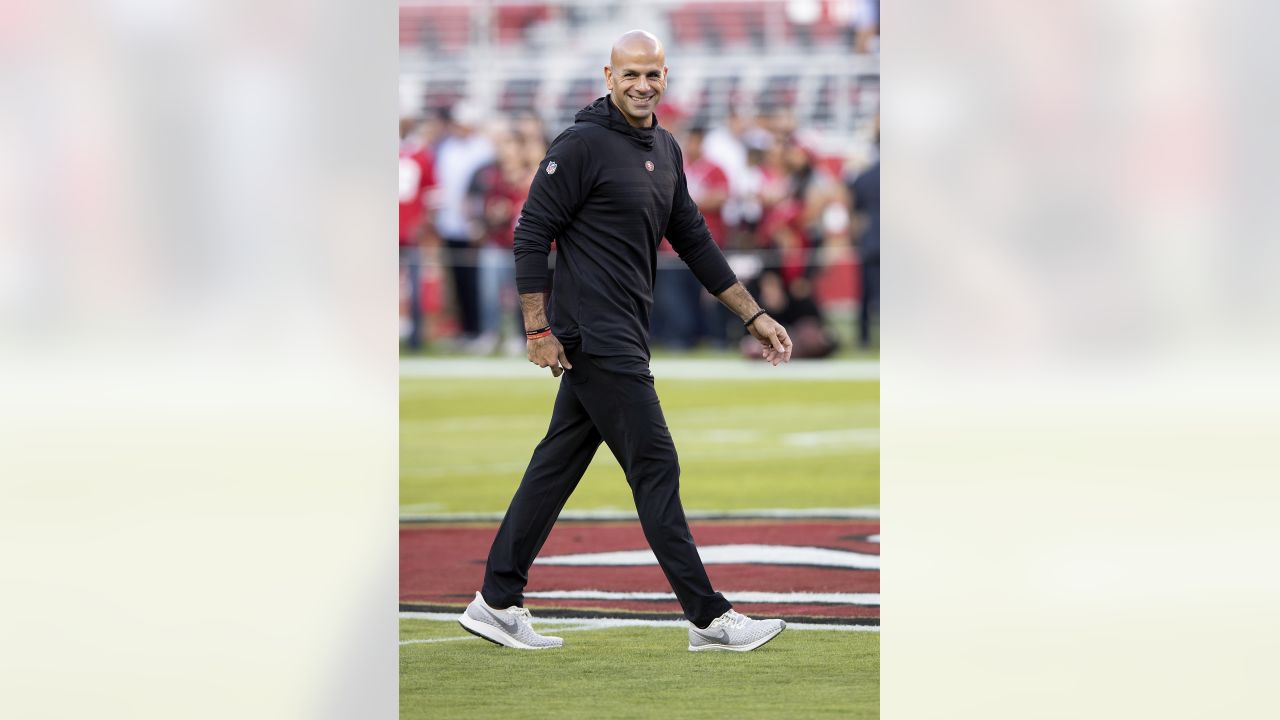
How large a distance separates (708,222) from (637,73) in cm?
1432

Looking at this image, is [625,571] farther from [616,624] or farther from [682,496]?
[682,496]

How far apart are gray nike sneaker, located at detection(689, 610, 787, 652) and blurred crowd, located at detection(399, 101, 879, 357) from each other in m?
12.6

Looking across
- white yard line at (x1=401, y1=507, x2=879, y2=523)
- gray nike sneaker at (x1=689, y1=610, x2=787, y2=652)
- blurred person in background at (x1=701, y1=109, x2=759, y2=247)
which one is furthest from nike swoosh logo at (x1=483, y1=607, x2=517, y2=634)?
blurred person in background at (x1=701, y1=109, x2=759, y2=247)

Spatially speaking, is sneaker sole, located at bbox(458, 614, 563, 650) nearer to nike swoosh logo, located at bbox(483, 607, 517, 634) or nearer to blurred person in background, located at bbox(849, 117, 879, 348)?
nike swoosh logo, located at bbox(483, 607, 517, 634)

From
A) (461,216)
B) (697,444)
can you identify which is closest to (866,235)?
(461,216)

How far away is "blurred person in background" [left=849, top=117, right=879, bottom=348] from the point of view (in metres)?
18.3

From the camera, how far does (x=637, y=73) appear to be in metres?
5.62
